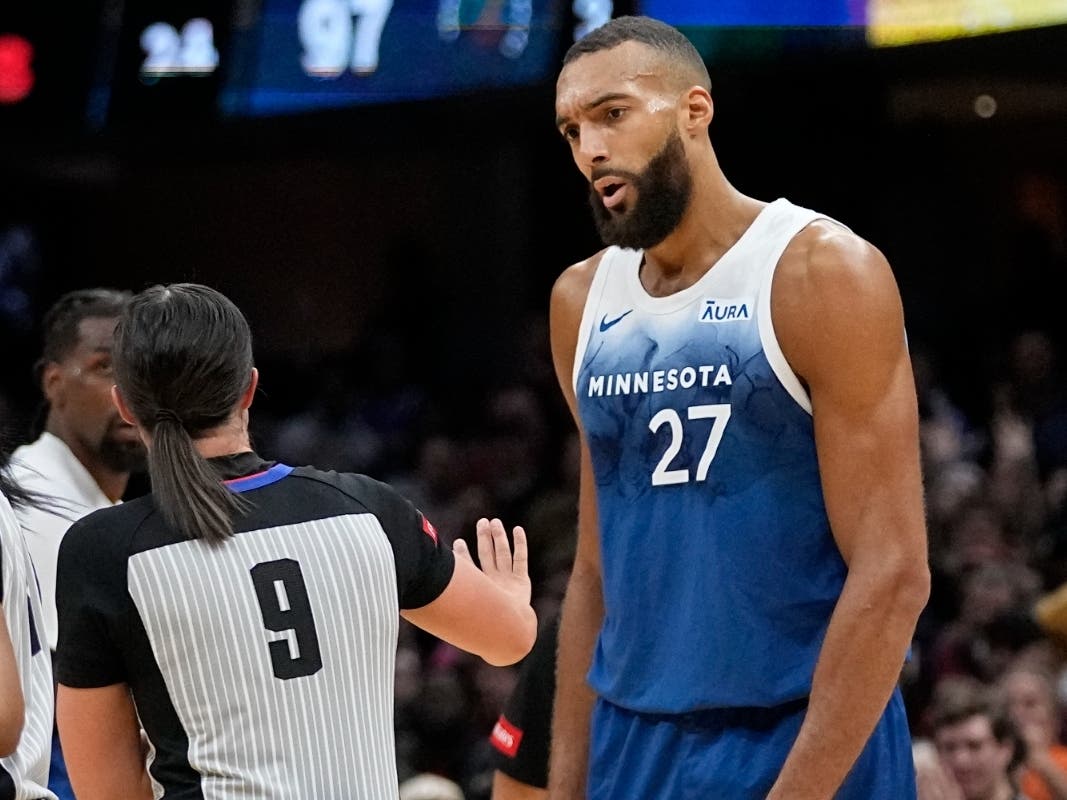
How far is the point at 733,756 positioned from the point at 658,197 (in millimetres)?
921

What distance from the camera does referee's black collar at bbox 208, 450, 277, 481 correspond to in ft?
9.74

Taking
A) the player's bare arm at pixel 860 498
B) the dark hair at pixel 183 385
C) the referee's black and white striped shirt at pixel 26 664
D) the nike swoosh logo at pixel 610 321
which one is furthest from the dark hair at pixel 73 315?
the player's bare arm at pixel 860 498

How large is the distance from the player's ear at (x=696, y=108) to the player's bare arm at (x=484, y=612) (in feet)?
Answer: 2.60

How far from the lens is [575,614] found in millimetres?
3307

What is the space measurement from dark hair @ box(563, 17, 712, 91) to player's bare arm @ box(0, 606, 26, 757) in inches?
52.5

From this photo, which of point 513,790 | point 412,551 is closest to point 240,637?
point 412,551

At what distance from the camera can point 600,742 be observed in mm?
3092

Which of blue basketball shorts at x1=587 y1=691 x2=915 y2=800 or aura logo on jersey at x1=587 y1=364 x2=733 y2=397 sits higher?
aura logo on jersey at x1=587 y1=364 x2=733 y2=397

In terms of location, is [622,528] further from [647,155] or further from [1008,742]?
[1008,742]

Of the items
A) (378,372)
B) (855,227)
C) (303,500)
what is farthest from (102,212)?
(303,500)

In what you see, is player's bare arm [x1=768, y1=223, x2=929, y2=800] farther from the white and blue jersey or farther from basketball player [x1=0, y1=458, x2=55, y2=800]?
basketball player [x1=0, y1=458, x2=55, y2=800]

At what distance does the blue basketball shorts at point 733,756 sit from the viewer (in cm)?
286

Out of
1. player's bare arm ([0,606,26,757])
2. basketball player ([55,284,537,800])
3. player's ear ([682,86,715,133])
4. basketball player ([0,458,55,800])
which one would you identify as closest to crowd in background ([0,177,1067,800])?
basketball player ([0,458,55,800])

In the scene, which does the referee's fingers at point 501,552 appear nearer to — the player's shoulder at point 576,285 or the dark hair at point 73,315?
the player's shoulder at point 576,285
